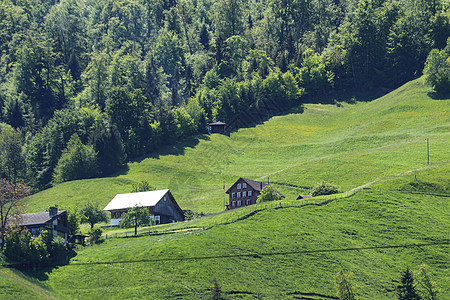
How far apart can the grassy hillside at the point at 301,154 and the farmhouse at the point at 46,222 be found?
34320mm

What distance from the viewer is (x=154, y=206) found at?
115 m

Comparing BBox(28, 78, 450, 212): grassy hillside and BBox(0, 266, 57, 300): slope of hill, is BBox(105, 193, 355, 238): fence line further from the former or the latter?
BBox(0, 266, 57, 300): slope of hill

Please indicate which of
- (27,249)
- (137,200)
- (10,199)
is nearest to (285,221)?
(137,200)

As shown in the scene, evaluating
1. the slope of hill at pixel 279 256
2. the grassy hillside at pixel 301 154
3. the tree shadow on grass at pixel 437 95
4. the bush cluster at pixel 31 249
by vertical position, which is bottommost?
the slope of hill at pixel 279 256

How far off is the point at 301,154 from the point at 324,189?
40653mm

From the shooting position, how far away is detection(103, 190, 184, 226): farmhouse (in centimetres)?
11619

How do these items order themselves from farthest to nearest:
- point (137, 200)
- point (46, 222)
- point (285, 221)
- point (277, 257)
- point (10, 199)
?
point (137, 200) → point (285, 221) → point (46, 222) → point (10, 199) → point (277, 257)

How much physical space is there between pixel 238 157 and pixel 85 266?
80454 millimetres

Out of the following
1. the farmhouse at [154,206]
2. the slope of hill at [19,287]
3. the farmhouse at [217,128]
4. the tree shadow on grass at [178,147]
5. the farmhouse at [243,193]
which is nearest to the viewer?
the slope of hill at [19,287]

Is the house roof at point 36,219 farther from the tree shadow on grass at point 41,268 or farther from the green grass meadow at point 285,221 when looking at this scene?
the tree shadow on grass at point 41,268

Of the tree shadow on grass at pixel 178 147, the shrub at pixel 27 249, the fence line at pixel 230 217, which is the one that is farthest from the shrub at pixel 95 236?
the tree shadow on grass at pixel 178 147

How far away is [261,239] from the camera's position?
90875 mm

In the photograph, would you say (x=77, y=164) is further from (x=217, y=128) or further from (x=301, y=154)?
(x=301, y=154)

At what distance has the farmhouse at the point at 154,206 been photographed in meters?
116
